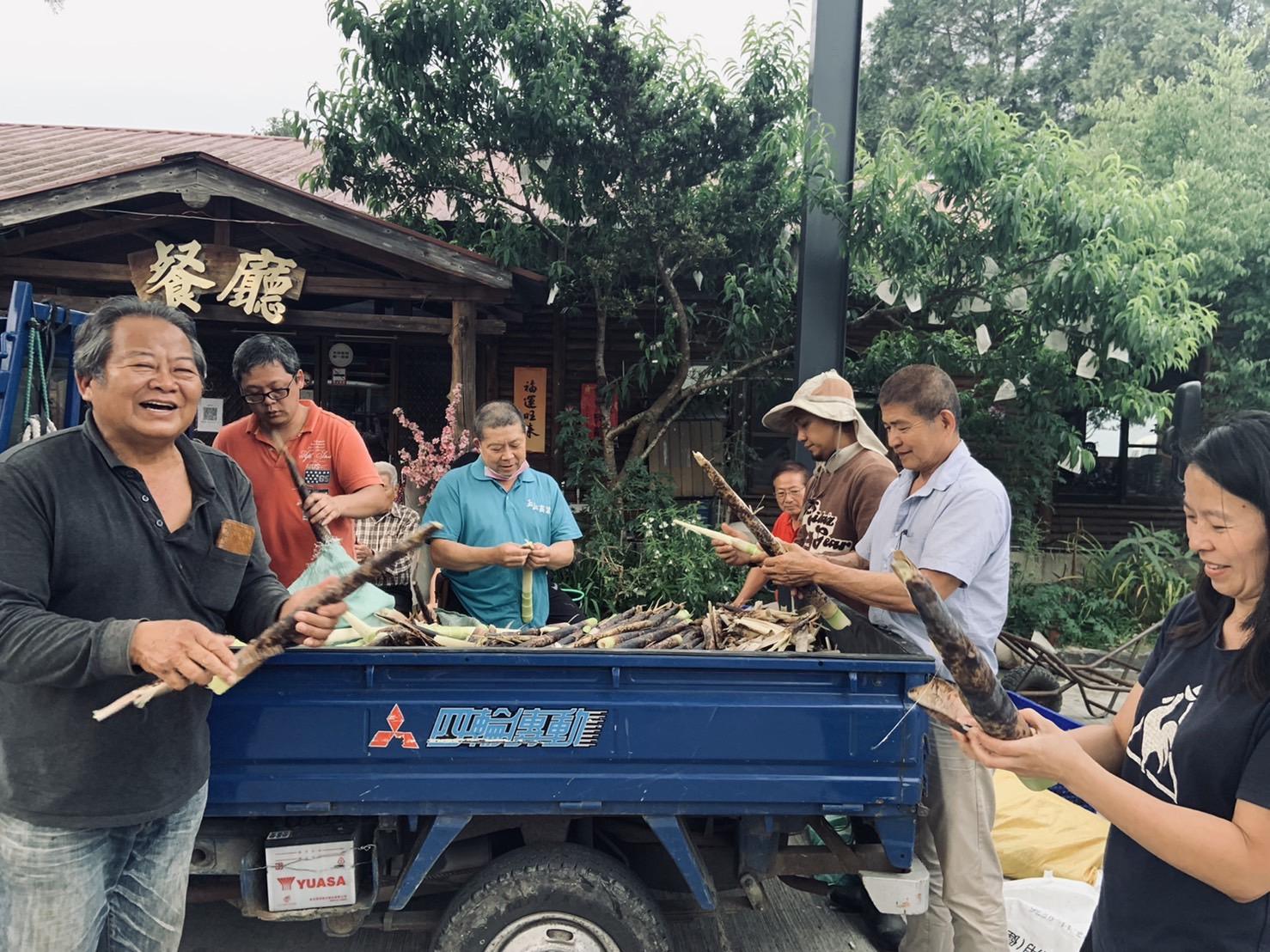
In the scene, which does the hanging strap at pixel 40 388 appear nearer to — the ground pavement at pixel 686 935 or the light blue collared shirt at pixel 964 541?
the ground pavement at pixel 686 935

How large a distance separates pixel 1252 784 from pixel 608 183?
721cm

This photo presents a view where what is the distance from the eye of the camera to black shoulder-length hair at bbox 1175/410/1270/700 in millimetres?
1390

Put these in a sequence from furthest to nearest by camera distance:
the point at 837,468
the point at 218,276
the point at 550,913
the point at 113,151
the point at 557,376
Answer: the point at 113,151
the point at 557,376
the point at 218,276
the point at 837,468
the point at 550,913

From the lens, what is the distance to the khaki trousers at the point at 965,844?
9.09ft

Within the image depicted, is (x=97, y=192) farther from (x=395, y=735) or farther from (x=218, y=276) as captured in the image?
(x=395, y=735)

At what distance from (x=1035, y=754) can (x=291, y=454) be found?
123 inches

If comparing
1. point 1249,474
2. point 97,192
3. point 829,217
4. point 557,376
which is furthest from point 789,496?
point 97,192

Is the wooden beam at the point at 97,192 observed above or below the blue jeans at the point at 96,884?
above

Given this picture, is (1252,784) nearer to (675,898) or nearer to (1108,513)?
(675,898)

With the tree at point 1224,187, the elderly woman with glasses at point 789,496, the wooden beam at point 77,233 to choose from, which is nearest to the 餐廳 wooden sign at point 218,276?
the wooden beam at point 77,233

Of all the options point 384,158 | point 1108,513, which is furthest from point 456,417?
point 1108,513

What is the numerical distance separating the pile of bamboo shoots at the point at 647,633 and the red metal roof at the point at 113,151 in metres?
6.78

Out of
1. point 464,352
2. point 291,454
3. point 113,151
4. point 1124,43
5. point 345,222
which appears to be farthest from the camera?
point 1124,43

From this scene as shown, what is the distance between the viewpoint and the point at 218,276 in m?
6.87
